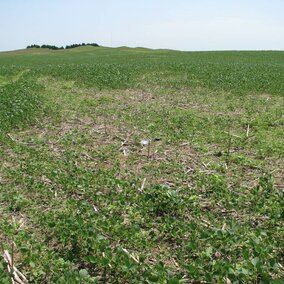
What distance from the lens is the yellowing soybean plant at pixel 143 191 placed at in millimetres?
4051

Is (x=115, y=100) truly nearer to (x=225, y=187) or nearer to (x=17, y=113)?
(x=17, y=113)

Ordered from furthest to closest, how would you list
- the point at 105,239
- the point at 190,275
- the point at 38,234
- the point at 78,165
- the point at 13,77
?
1. the point at 13,77
2. the point at 78,165
3. the point at 38,234
4. the point at 105,239
5. the point at 190,275

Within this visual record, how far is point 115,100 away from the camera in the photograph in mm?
13117

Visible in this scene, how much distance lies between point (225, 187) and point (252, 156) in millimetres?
1728

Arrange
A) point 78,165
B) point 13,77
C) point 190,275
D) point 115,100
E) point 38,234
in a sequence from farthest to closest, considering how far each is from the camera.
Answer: point 13,77
point 115,100
point 78,165
point 38,234
point 190,275

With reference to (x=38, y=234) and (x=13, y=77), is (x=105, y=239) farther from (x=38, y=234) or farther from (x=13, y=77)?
(x=13, y=77)

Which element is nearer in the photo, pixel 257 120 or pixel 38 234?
pixel 38 234

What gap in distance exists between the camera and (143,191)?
5840mm

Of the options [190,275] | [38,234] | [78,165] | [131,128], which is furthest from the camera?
[131,128]

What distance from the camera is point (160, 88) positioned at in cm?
1505

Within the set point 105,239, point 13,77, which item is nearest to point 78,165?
point 105,239

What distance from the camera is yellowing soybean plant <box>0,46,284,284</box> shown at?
159 inches

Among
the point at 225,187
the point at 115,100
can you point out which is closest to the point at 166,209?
the point at 225,187

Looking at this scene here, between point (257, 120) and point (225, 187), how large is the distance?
4.32 meters
